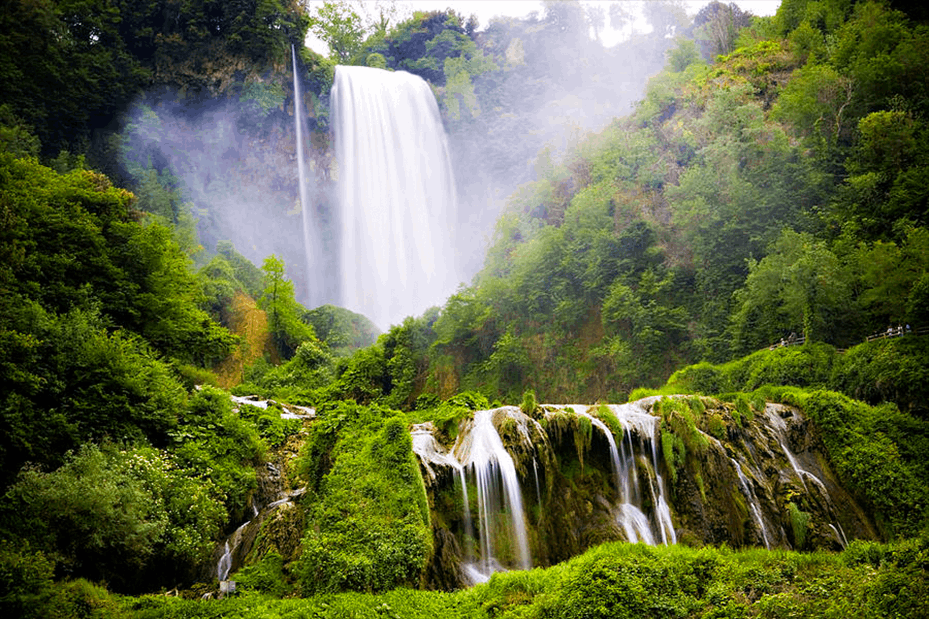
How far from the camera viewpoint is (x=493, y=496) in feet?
43.8

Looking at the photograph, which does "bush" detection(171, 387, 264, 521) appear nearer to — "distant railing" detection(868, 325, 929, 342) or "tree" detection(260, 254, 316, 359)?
"tree" detection(260, 254, 316, 359)

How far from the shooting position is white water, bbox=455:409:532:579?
1286 centimetres

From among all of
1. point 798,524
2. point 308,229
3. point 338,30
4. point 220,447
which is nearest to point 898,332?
point 798,524

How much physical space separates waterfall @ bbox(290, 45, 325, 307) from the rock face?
117ft

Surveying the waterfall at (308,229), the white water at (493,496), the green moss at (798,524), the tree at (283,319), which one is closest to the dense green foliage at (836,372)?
the green moss at (798,524)

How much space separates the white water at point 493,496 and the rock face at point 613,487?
0.03m

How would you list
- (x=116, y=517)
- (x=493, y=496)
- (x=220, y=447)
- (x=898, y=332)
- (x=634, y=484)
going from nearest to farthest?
(x=116, y=517)
(x=493, y=496)
(x=634, y=484)
(x=220, y=447)
(x=898, y=332)

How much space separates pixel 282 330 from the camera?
3538 cm

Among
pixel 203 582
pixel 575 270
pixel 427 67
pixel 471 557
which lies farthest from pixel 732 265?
pixel 427 67

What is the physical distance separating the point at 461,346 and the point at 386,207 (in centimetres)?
2178

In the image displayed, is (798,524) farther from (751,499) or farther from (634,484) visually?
(634,484)

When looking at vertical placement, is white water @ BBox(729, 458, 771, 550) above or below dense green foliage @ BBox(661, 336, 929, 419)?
below

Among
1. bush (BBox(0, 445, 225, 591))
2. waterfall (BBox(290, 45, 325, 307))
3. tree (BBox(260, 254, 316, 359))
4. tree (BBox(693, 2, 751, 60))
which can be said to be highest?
tree (BBox(693, 2, 751, 60))

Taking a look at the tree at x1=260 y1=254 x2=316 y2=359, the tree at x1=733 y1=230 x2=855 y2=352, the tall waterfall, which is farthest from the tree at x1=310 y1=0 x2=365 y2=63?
the tree at x1=733 y1=230 x2=855 y2=352
